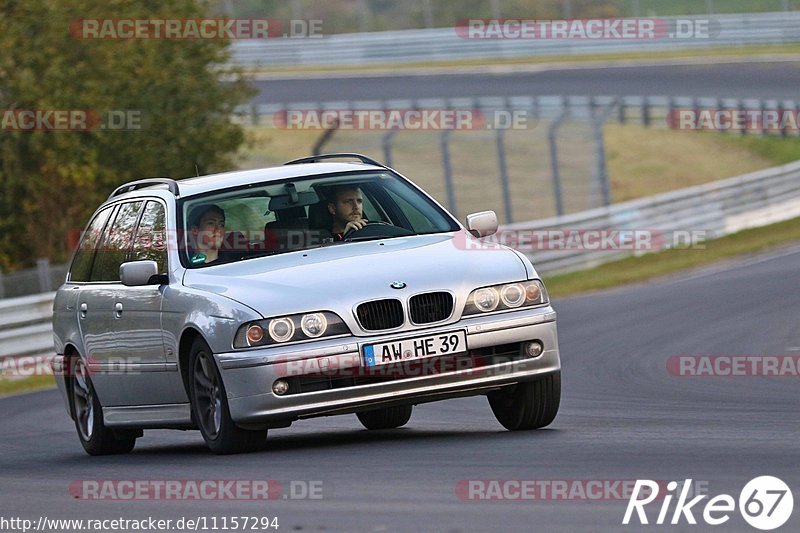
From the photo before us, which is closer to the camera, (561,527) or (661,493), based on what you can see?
(561,527)

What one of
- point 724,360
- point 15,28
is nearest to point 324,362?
point 724,360

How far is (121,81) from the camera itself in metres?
25.9

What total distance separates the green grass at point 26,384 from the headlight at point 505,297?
33.2ft

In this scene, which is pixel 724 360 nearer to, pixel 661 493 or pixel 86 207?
pixel 661 493

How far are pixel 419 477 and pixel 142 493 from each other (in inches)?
53.2

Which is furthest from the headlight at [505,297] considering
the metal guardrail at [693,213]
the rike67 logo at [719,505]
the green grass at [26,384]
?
the metal guardrail at [693,213]

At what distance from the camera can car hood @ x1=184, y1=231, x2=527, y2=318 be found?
8320mm

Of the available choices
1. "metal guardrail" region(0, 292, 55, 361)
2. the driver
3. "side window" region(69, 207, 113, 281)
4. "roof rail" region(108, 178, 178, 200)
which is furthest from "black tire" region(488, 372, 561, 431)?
"metal guardrail" region(0, 292, 55, 361)

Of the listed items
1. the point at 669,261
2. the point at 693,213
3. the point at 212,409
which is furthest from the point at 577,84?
the point at 212,409

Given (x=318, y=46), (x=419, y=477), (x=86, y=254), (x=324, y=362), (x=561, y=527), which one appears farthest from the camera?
(x=318, y=46)

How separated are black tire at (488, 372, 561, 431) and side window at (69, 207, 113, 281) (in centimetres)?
326

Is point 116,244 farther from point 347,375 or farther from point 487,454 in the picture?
point 487,454

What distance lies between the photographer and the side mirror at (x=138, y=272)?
9.20 metres

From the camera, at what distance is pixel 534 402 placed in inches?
347
